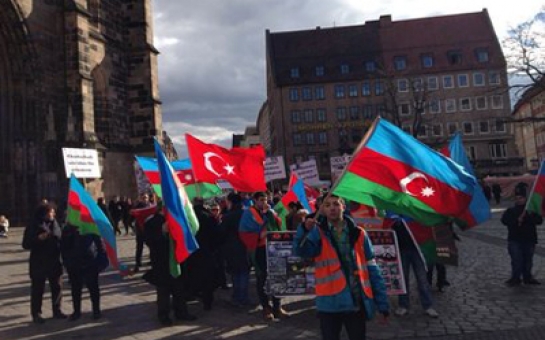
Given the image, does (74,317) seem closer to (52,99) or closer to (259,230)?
(259,230)

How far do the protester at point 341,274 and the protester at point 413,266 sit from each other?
3.30 m

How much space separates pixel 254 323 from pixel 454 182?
3.21 metres

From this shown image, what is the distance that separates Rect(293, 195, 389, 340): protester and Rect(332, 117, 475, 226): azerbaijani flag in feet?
3.83

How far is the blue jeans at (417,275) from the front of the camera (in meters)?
7.60

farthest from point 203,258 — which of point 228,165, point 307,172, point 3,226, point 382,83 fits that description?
point 382,83

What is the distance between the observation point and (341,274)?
176 inches

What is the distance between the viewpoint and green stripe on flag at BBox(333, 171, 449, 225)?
5598 mm

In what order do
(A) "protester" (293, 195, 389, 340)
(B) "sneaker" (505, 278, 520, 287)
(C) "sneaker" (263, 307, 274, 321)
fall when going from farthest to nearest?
(B) "sneaker" (505, 278, 520, 287) < (C) "sneaker" (263, 307, 274, 321) < (A) "protester" (293, 195, 389, 340)

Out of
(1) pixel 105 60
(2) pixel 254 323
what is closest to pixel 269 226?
(2) pixel 254 323

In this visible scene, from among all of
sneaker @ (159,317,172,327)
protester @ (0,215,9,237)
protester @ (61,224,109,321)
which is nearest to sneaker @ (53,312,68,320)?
protester @ (61,224,109,321)

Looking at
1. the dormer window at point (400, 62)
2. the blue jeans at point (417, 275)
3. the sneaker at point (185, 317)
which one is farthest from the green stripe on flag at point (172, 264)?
the dormer window at point (400, 62)

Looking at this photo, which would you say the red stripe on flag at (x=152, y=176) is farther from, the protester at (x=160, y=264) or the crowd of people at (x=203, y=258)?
the protester at (x=160, y=264)

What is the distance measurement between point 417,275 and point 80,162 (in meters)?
11.1

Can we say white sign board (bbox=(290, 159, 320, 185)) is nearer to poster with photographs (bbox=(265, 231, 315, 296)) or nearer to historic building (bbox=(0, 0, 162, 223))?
historic building (bbox=(0, 0, 162, 223))
